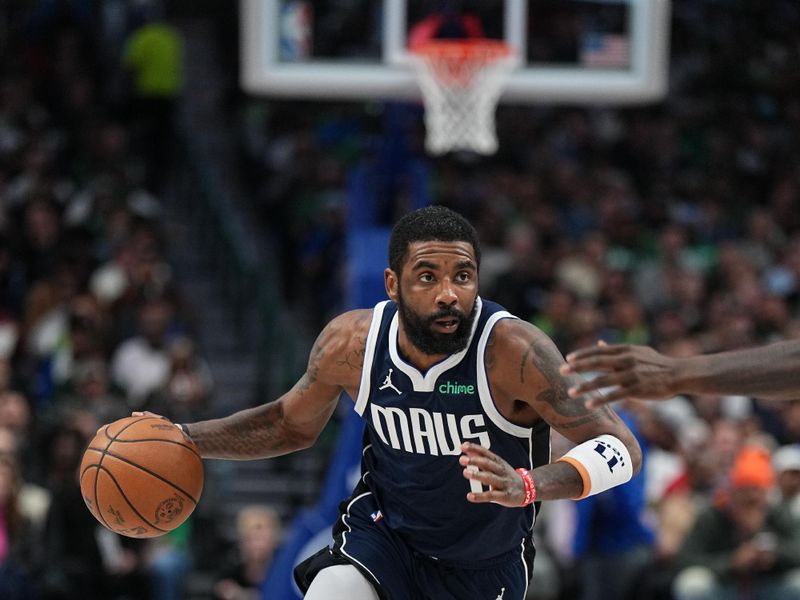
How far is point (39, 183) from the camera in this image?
12781mm

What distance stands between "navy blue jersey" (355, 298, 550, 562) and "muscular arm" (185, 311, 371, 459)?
268mm

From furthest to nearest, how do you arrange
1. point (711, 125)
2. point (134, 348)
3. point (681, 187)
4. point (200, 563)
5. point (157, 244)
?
1. point (711, 125)
2. point (681, 187)
3. point (157, 244)
4. point (134, 348)
5. point (200, 563)

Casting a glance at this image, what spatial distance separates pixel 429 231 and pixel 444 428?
2.22ft

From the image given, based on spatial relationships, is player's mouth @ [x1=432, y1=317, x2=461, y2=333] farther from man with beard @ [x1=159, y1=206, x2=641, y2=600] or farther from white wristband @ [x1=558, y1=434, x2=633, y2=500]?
white wristband @ [x1=558, y1=434, x2=633, y2=500]

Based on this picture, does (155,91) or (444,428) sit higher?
(155,91)

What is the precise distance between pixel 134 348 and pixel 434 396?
641 centimetres

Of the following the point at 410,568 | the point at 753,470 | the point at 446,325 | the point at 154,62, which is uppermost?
the point at 154,62

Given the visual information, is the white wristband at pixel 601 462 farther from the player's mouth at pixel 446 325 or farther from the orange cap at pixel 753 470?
the orange cap at pixel 753 470

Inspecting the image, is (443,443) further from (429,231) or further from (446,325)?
(429,231)

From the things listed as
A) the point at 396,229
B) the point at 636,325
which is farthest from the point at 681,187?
the point at 396,229

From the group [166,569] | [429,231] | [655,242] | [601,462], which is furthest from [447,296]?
[655,242]

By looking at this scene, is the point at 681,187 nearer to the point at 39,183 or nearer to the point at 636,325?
the point at 636,325

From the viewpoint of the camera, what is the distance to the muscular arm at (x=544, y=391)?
188 inches

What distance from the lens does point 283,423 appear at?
5.47m
